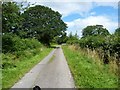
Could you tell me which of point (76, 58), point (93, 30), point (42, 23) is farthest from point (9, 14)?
point (93, 30)

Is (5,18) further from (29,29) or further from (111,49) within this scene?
(29,29)

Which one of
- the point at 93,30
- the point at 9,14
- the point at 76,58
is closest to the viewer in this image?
the point at 9,14

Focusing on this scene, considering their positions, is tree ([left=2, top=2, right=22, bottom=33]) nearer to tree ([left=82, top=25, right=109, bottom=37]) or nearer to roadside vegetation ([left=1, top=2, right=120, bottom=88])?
roadside vegetation ([left=1, top=2, right=120, bottom=88])

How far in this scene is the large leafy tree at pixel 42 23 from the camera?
7844 centimetres

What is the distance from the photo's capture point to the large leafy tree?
78438 mm

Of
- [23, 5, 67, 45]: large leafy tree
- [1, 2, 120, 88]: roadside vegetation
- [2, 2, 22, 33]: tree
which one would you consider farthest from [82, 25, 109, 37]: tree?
[2, 2, 22, 33]: tree

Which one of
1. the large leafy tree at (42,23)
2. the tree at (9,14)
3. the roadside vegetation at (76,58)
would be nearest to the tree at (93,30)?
the large leafy tree at (42,23)

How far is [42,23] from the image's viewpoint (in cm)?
7869

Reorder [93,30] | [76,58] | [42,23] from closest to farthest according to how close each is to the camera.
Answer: [76,58] < [42,23] < [93,30]

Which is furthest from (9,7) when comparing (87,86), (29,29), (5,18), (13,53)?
(29,29)

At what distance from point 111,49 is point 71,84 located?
851cm

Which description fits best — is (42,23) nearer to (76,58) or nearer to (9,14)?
(76,58)

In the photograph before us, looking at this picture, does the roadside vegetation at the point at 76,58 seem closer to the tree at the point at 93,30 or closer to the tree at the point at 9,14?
the tree at the point at 9,14

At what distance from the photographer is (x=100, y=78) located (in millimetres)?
14016
